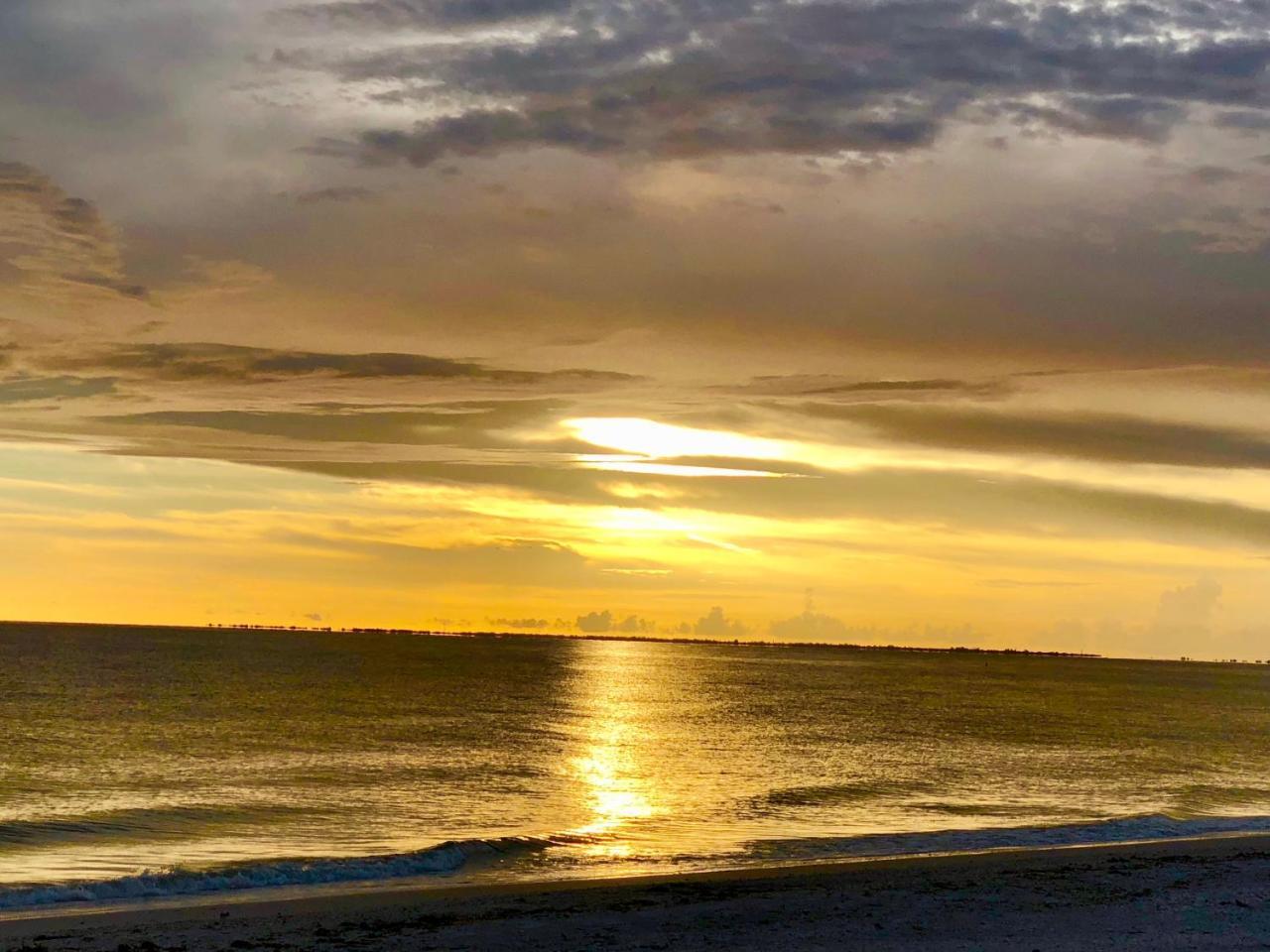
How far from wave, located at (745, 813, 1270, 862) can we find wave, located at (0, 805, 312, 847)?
17.8 meters

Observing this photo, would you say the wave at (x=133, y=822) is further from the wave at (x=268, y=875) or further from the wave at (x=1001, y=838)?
the wave at (x=1001, y=838)

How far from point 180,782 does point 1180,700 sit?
6196 inches

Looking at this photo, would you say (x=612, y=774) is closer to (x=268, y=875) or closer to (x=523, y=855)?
(x=523, y=855)

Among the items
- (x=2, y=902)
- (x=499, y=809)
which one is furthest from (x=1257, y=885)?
(x=2, y=902)

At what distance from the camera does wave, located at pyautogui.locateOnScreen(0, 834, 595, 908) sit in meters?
28.0

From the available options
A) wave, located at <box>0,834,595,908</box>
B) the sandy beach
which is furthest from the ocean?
the sandy beach

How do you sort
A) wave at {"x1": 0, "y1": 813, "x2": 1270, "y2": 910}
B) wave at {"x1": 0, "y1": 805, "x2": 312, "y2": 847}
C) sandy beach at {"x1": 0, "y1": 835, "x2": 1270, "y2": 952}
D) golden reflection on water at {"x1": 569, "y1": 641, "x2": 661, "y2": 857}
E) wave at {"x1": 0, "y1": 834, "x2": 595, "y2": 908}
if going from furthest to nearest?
golden reflection on water at {"x1": 569, "y1": 641, "x2": 661, "y2": 857}
wave at {"x1": 0, "y1": 805, "x2": 312, "y2": 847}
wave at {"x1": 0, "y1": 813, "x2": 1270, "y2": 910}
wave at {"x1": 0, "y1": 834, "x2": 595, "y2": 908}
sandy beach at {"x1": 0, "y1": 835, "x2": 1270, "y2": 952}

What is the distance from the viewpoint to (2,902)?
26.8 meters

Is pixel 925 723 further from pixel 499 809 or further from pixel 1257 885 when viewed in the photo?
pixel 1257 885

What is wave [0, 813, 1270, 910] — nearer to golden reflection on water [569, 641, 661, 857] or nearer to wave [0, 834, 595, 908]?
wave [0, 834, 595, 908]

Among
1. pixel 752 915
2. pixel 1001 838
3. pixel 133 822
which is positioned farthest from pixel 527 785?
pixel 752 915

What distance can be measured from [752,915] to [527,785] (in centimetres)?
2918

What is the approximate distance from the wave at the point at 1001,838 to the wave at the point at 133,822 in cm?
1780

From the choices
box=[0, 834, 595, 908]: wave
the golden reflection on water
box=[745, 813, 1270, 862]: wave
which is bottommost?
the golden reflection on water
